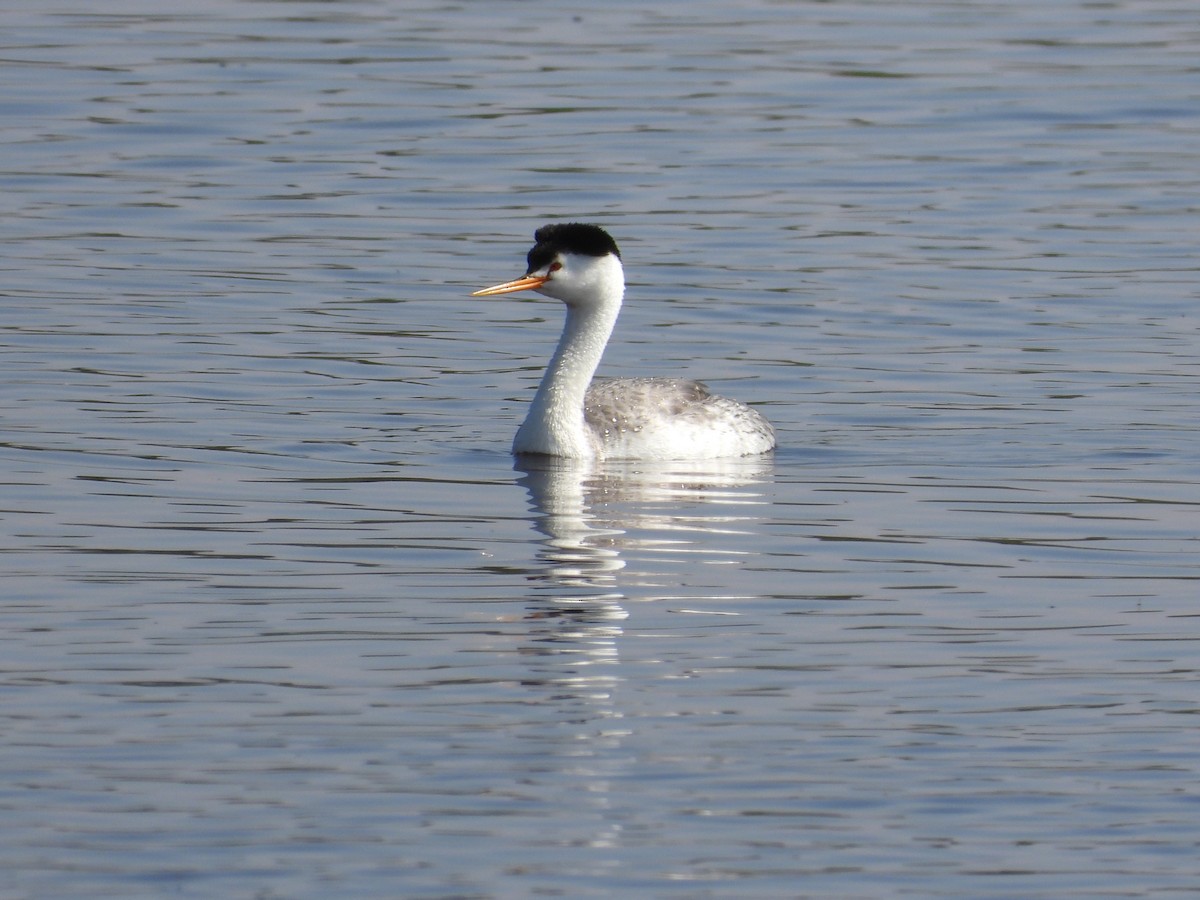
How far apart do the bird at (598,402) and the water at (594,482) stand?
0.30m

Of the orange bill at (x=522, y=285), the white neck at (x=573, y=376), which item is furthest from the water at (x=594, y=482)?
the orange bill at (x=522, y=285)

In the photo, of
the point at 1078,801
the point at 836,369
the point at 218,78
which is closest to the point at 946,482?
the point at 836,369

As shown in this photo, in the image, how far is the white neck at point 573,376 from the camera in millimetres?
14758

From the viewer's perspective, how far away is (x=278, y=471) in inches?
544

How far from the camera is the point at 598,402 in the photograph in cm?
1521

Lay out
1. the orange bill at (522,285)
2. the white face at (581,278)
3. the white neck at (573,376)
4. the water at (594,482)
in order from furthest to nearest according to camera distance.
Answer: the white face at (581,278) → the white neck at (573,376) → the orange bill at (522,285) → the water at (594,482)

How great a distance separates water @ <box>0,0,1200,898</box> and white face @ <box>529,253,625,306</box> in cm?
96

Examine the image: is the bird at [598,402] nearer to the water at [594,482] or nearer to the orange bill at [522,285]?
the orange bill at [522,285]

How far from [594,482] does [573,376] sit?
102 centimetres

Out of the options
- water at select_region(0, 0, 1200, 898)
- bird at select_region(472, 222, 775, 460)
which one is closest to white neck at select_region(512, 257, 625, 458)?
bird at select_region(472, 222, 775, 460)

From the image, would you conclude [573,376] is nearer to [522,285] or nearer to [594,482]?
[522,285]

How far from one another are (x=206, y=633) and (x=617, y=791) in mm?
2449

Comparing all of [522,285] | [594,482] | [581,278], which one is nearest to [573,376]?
[581,278]

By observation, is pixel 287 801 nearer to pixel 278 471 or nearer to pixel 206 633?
pixel 206 633
